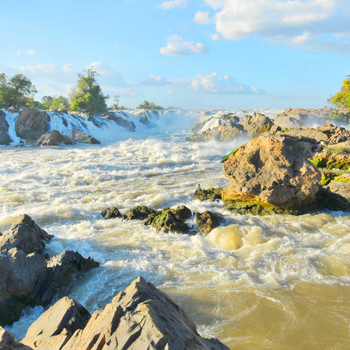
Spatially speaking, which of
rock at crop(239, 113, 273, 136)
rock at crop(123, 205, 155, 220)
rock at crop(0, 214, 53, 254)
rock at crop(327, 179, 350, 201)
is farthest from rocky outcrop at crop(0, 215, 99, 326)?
rock at crop(239, 113, 273, 136)

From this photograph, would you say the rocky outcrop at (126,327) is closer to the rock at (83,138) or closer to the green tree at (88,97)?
the rock at (83,138)

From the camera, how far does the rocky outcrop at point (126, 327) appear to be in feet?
8.48

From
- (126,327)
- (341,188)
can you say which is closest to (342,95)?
(341,188)

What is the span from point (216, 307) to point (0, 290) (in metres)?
3.81

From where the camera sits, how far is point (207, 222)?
8.57 meters

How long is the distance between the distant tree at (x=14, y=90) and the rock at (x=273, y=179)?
138 ft

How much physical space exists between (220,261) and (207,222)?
1917 millimetres

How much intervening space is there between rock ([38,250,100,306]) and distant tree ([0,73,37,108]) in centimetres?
4279

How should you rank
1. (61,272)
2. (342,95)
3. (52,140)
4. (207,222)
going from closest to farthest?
(61,272), (207,222), (52,140), (342,95)

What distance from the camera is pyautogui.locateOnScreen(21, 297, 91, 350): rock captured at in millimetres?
3260

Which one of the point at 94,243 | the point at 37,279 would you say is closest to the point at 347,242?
the point at 94,243

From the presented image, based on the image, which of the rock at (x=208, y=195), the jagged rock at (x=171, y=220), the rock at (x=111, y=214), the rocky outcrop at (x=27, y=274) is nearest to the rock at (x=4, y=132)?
the rock at (x=111, y=214)

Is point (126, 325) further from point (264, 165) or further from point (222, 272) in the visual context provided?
point (264, 165)

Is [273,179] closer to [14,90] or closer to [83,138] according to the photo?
[83,138]
